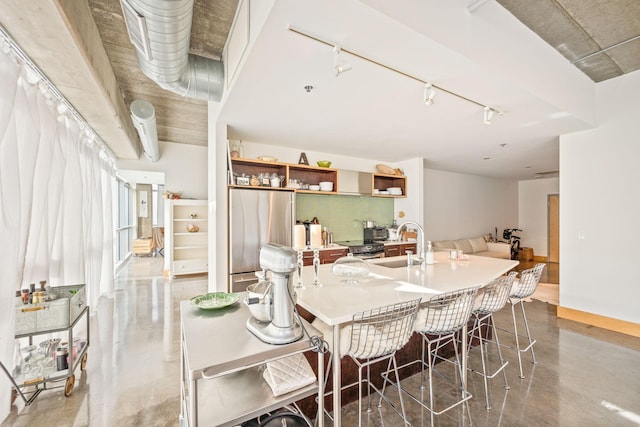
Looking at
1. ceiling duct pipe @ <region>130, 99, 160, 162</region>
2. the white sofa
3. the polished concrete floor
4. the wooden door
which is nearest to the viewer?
the polished concrete floor

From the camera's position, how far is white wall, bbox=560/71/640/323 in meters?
3.23

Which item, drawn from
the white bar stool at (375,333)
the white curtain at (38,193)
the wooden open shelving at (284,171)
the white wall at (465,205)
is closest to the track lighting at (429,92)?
the white bar stool at (375,333)

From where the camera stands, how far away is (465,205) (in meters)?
7.34

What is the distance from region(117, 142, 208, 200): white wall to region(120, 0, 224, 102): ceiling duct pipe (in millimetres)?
4301

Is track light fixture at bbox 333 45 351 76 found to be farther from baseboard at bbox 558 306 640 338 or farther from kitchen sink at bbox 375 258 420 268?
baseboard at bbox 558 306 640 338

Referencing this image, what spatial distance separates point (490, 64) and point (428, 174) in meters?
4.75

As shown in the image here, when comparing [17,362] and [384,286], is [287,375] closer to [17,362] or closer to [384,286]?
[384,286]

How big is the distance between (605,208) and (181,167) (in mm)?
7923

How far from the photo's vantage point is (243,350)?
110cm

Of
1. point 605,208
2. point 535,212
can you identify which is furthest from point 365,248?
point 535,212

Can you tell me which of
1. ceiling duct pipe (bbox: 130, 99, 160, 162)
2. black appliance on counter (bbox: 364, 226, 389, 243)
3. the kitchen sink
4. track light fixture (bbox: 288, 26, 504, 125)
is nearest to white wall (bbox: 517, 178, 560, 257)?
black appliance on counter (bbox: 364, 226, 389, 243)

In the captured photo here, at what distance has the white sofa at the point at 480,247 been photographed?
659cm

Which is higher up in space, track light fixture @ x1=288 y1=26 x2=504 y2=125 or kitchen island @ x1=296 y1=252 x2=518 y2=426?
track light fixture @ x1=288 y1=26 x2=504 y2=125

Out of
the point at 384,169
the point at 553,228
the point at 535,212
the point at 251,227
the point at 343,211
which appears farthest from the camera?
the point at 535,212
